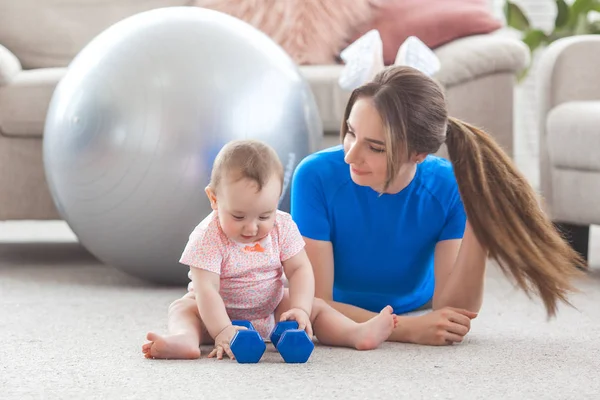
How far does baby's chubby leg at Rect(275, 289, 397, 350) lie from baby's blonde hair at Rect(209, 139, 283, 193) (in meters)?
0.27

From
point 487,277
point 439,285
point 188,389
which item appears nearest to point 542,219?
point 439,285

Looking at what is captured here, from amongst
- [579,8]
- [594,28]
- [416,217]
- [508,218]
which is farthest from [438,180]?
→ [579,8]

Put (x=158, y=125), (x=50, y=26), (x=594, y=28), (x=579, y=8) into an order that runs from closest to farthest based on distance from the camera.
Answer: (x=158, y=125), (x=50, y=26), (x=594, y=28), (x=579, y=8)

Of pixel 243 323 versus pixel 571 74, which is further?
pixel 571 74

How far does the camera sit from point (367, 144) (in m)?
1.61

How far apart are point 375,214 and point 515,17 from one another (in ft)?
8.83

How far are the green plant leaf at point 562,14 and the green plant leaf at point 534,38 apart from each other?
0.24 feet

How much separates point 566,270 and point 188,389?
0.69 metres

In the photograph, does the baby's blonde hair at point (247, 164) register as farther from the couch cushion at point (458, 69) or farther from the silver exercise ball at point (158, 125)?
the couch cushion at point (458, 69)

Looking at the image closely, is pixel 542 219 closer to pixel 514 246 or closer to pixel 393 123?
pixel 514 246

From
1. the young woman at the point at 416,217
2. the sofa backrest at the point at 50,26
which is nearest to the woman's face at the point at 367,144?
the young woman at the point at 416,217

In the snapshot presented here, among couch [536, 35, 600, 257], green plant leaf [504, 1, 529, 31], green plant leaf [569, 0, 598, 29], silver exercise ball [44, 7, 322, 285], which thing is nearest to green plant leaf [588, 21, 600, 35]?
green plant leaf [569, 0, 598, 29]

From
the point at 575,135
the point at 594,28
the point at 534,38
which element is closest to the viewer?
the point at 575,135

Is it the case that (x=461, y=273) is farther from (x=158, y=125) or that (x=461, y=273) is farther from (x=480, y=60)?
(x=480, y=60)
